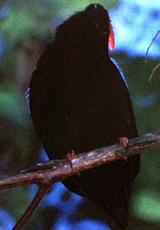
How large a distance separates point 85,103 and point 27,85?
0.26 meters

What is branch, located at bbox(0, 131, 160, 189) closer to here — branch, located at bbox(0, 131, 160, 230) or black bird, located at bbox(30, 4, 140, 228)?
branch, located at bbox(0, 131, 160, 230)

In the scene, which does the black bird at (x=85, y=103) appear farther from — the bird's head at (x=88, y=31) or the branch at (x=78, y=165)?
the branch at (x=78, y=165)

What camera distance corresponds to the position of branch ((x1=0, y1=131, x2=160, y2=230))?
1.07 metres

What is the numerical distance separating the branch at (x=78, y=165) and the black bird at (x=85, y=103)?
17cm

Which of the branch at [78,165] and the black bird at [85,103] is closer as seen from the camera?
the branch at [78,165]

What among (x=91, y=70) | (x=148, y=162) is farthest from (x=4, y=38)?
(x=148, y=162)

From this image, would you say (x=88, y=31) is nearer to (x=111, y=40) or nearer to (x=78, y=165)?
(x=111, y=40)

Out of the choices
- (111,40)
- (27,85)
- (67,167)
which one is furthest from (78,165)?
(111,40)

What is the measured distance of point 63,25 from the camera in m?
1.32

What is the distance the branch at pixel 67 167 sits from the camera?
1.07 m

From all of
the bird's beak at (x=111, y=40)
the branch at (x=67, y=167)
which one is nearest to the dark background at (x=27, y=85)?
the bird's beak at (x=111, y=40)

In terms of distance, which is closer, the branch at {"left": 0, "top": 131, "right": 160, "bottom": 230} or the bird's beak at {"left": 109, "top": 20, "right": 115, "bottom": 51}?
the branch at {"left": 0, "top": 131, "right": 160, "bottom": 230}

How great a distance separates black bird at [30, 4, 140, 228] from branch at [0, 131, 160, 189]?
169 mm

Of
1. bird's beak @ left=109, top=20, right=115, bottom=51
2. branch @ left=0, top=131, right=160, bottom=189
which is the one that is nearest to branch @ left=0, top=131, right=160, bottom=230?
branch @ left=0, top=131, right=160, bottom=189
